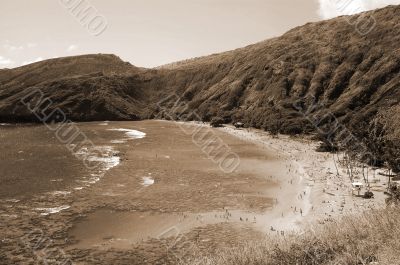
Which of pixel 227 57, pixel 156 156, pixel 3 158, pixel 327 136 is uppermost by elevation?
pixel 227 57

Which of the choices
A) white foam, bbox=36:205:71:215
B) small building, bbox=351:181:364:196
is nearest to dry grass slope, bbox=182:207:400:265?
small building, bbox=351:181:364:196

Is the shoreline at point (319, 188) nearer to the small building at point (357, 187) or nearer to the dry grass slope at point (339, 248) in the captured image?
the small building at point (357, 187)

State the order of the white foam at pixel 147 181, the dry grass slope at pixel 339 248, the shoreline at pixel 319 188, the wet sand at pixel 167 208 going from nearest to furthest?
the dry grass slope at pixel 339 248 < the wet sand at pixel 167 208 < the shoreline at pixel 319 188 < the white foam at pixel 147 181

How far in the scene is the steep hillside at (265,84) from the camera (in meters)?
61.5

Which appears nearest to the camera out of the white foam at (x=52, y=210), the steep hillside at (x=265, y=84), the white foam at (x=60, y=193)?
the white foam at (x=52, y=210)

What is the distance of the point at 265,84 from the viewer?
81.9 m

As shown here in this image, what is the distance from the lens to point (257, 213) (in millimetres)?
23906

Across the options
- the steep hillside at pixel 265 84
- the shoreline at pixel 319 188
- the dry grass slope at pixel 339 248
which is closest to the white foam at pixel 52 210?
the shoreline at pixel 319 188

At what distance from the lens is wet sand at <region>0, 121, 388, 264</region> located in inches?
754

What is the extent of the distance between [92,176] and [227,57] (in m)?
80.3

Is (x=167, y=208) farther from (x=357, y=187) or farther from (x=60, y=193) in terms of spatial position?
(x=357, y=187)

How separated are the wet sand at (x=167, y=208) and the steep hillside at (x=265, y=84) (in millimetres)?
12628

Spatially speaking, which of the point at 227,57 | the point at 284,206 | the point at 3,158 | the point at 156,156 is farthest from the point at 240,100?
the point at 284,206

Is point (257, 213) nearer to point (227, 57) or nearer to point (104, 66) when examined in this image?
point (227, 57)
